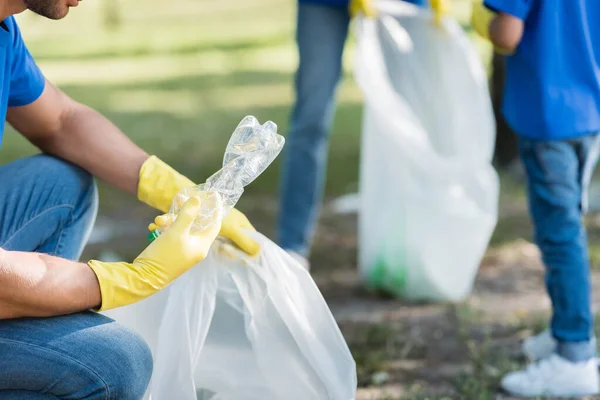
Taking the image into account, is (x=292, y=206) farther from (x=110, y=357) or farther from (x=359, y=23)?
(x=110, y=357)

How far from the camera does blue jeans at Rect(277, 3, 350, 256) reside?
308 centimetres

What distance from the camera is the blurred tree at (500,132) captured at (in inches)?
187

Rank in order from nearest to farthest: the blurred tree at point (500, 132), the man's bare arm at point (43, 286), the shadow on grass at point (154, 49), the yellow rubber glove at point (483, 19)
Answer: the man's bare arm at point (43, 286) < the yellow rubber glove at point (483, 19) < the blurred tree at point (500, 132) < the shadow on grass at point (154, 49)

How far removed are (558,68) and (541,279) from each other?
118cm

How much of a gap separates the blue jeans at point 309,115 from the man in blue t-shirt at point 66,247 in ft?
3.68

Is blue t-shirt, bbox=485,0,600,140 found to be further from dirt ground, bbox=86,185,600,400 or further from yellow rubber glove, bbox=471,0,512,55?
dirt ground, bbox=86,185,600,400

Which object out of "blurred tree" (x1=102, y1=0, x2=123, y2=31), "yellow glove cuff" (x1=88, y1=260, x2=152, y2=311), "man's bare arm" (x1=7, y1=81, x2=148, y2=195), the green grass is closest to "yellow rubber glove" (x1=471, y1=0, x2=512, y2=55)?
"man's bare arm" (x1=7, y1=81, x2=148, y2=195)

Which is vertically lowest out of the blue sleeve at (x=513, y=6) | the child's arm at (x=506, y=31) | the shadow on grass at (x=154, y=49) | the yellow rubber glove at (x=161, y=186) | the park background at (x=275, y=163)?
the shadow on grass at (x=154, y=49)

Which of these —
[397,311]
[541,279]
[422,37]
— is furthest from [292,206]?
Result: [541,279]

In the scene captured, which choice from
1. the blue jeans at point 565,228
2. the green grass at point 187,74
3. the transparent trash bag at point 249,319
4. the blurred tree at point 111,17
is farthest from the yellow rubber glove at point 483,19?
the blurred tree at point 111,17

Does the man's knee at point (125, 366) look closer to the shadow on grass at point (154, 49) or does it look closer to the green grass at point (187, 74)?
the green grass at point (187, 74)

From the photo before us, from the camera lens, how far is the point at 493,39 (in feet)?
7.68

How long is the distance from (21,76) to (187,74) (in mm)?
6354

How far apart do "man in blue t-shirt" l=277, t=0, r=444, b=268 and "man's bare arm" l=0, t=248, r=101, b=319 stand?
1443 millimetres
